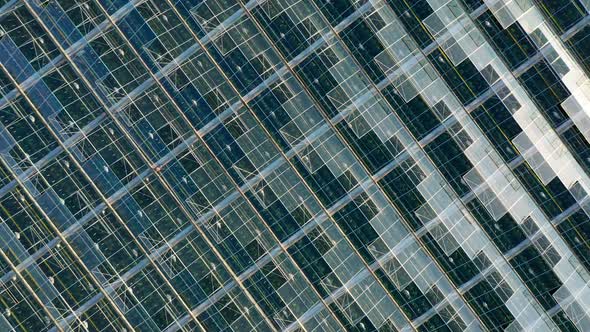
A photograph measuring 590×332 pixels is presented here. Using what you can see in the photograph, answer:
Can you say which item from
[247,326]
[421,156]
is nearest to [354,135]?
[421,156]

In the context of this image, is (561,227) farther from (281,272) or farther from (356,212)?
(281,272)

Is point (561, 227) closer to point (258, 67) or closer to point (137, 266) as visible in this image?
point (258, 67)

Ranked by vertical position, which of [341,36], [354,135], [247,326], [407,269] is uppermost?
[341,36]

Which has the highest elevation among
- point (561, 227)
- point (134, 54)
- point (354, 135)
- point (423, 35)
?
point (134, 54)

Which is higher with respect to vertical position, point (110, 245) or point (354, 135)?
point (110, 245)

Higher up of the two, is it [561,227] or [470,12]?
[470,12]

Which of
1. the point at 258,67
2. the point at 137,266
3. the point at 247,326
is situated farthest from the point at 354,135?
the point at 137,266
